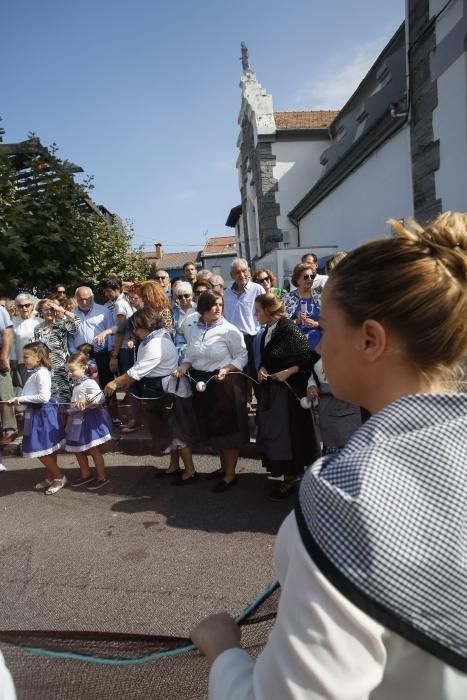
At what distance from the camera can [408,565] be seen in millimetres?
671

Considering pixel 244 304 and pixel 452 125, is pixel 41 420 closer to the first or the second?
pixel 244 304

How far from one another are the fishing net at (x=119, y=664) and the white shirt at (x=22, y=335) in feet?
20.8

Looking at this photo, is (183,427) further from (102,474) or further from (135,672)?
(135,672)

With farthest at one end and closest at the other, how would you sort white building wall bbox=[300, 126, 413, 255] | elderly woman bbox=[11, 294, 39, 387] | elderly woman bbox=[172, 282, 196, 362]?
white building wall bbox=[300, 126, 413, 255] → elderly woman bbox=[11, 294, 39, 387] → elderly woman bbox=[172, 282, 196, 362]

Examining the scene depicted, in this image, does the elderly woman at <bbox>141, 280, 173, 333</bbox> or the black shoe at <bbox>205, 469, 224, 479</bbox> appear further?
the elderly woman at <bbox>141, 280, 173, 333</bbox>

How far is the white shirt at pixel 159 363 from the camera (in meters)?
5.02

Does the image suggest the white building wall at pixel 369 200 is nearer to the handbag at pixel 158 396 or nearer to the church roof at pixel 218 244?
the handbag at pixel 158 396

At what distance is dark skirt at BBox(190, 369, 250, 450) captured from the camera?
4.89 meters

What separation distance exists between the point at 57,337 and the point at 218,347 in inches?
100

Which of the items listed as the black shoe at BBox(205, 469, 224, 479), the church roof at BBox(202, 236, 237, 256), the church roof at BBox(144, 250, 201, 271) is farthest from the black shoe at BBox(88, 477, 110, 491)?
the church roof at BBox(144, 250, 201, 271)

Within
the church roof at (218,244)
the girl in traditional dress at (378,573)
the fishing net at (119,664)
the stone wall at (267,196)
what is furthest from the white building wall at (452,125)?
A: the church roof at (218,244)

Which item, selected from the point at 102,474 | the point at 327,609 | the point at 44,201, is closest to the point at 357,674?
the point at 327,609

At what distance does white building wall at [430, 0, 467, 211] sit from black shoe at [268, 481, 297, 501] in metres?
5.90

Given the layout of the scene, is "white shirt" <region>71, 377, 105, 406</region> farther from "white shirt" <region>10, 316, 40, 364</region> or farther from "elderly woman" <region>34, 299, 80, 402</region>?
"white shirt" <region>10, 316, 40, 364</region>
